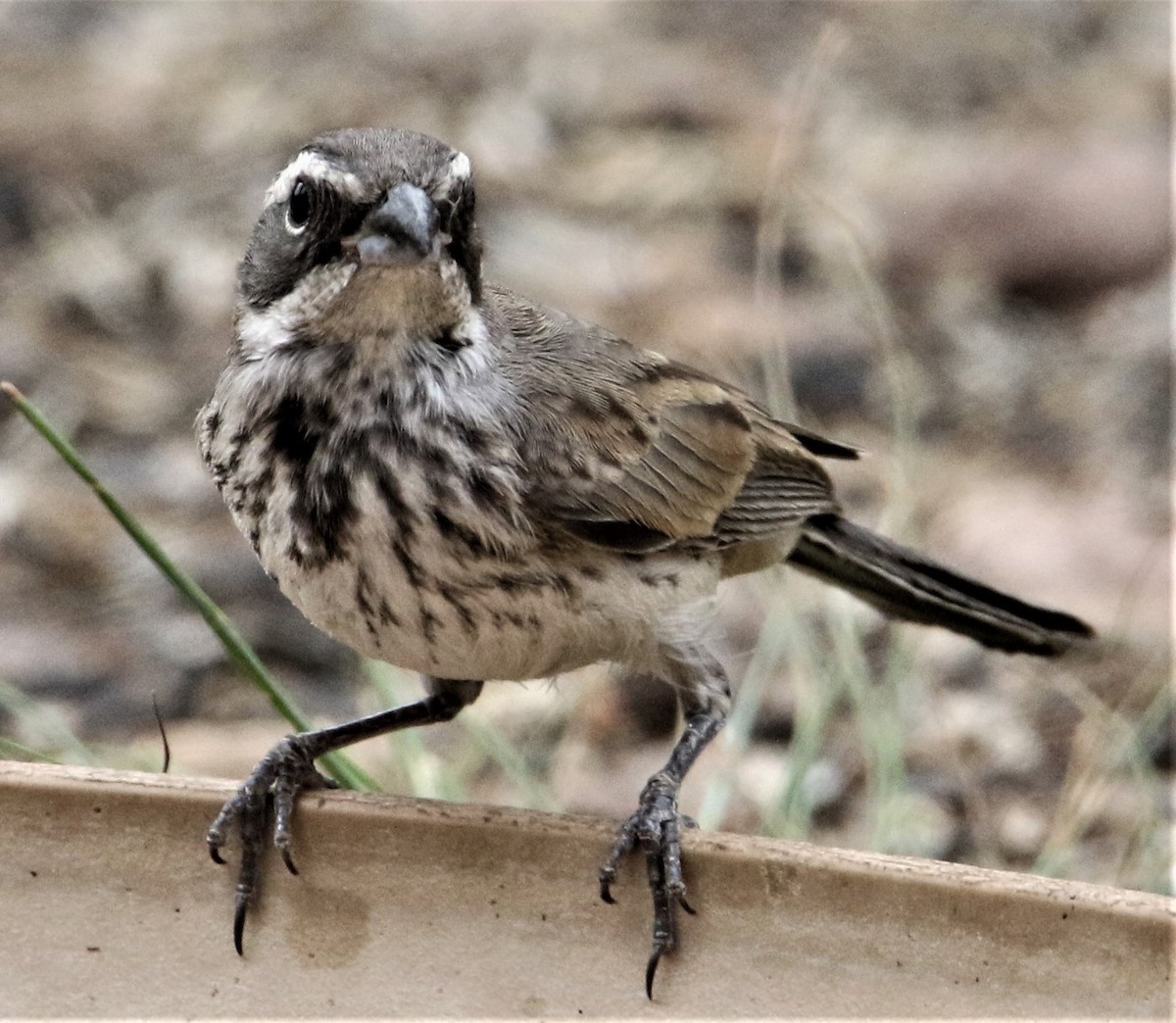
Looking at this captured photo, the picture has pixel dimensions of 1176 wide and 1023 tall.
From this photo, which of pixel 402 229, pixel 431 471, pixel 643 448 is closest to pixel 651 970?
pixel 431 471

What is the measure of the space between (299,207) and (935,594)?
65.7 inches

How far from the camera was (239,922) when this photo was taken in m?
2.98

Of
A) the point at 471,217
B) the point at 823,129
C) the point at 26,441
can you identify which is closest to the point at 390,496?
the point at 471,217

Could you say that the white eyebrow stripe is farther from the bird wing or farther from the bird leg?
the bird leg

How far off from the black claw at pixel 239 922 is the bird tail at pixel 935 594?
5.64 ft

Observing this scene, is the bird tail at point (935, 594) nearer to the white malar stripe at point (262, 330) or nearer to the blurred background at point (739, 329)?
the blurred background at point (739, 329)

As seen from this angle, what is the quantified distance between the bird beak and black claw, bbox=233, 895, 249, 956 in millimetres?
930

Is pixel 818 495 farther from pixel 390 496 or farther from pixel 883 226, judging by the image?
pixel 883 226

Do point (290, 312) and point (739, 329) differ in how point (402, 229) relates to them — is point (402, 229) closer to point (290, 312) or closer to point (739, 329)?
point (290, 312)

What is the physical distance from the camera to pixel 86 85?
8438 mm

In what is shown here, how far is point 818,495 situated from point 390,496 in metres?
1.12

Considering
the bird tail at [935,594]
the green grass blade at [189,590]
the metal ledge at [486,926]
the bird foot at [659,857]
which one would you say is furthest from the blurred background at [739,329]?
the metal ledge at [486,926]

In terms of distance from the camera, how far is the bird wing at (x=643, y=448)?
3605mm

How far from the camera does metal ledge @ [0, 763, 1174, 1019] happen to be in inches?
110
